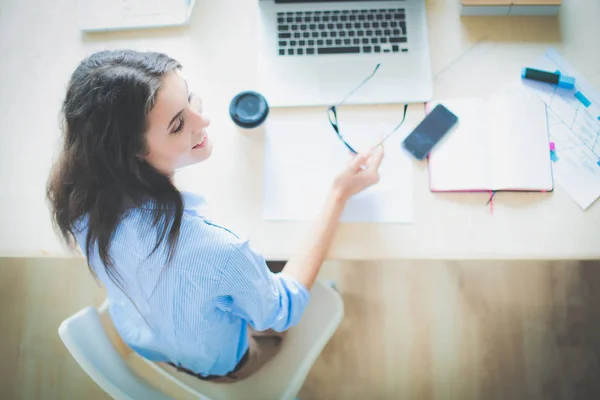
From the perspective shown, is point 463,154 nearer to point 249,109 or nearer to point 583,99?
point 583,99

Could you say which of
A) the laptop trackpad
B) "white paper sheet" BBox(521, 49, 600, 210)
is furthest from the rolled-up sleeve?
"white paper sheet" BBox(521, 49, 600, 210)

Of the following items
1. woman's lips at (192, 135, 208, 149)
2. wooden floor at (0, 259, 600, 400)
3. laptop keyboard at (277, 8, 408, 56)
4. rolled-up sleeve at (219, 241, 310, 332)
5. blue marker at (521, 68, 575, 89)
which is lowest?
wooden floor at (0, 259, 600, 400)

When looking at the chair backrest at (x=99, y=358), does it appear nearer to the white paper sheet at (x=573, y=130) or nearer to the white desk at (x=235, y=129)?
the white desk at (x=235, y=129)

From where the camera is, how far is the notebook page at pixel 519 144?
35.4 inches

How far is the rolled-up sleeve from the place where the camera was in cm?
72

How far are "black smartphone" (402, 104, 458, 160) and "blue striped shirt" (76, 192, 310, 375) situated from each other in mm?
370

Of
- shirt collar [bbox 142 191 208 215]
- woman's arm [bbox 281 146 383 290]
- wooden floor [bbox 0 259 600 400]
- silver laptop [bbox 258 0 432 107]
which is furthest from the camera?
wooden floor [bbox 0 259 600 400]

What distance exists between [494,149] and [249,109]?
517 millimetres

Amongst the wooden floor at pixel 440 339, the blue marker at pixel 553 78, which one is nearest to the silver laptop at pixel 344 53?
the blue marker at pixel 553 78

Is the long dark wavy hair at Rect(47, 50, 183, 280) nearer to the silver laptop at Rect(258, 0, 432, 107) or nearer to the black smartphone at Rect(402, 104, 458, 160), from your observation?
the silver laptop at Rect(258, 0, 432, 107)

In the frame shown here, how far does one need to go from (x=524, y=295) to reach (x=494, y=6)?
2.99 ft

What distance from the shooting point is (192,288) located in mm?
717

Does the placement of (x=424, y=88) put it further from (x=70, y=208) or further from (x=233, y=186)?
(x=70, y=208)

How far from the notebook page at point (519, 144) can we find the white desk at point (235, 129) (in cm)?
3
